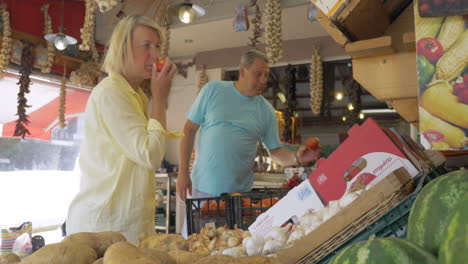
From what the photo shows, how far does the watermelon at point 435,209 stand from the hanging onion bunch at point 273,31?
403 centimetres

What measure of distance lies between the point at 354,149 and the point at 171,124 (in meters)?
6.59

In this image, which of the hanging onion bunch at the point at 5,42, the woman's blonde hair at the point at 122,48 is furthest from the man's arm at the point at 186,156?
the hanging onion bunch at the point at 5,42

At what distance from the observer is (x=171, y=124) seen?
25.1 ft

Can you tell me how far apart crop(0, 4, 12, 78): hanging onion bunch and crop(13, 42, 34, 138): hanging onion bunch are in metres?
0.34

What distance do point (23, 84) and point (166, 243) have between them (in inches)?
206

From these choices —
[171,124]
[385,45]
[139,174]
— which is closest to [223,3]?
[171,124]

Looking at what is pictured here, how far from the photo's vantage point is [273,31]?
464 centimetres

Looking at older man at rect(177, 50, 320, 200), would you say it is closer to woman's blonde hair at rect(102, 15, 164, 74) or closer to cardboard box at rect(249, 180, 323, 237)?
woman's blonde hair at rect(102, 15, 164, 74)

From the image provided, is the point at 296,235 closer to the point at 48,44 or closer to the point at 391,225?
the point at 391,225

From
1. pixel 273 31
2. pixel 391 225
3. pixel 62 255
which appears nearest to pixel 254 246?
pixel 391 225

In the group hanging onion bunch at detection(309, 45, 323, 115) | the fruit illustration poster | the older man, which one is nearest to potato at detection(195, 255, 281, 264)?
the fruit illustration poster

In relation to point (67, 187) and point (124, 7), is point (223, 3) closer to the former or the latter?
point (124, 7)

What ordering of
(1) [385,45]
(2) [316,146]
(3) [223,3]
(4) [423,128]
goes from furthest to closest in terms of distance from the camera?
A: (3) [223,3] → (2) [316,146] → (1) [385,45] → (4) [423,128]

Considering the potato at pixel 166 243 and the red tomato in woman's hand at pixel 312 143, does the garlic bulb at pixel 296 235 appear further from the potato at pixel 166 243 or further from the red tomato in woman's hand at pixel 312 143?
the red tomato in woman's hand at pixel 312 143
